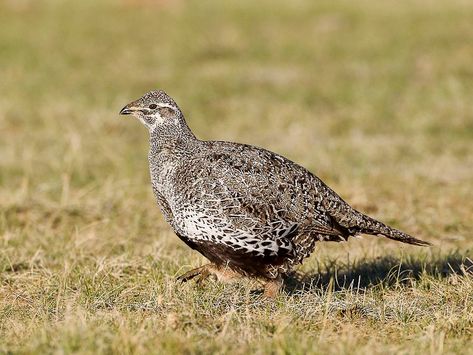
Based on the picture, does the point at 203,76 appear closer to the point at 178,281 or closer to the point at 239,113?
the point at 239,113

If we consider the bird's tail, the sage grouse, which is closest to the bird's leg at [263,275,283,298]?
the sage grouse

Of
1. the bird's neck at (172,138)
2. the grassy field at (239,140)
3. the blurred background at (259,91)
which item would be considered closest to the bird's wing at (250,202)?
the bird's neck at (172,138)

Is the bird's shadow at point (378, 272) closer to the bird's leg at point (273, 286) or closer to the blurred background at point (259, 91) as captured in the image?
the bird's leg at point (273, 286)

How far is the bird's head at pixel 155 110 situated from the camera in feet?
19.7

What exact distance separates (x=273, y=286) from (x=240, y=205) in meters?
0.58

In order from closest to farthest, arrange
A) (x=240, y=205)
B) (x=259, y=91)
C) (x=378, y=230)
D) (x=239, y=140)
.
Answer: (x=240, y=205) → (x=378, y=230) → (x=239, y=140) → (x=259, y=91)

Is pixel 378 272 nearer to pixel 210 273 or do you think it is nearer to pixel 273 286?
pixel 273 286

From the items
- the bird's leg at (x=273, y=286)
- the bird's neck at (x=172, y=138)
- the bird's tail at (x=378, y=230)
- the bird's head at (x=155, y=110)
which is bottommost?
the bird's leg at (x=273, y=286)

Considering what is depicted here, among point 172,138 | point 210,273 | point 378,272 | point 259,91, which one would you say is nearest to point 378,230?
point 378,272

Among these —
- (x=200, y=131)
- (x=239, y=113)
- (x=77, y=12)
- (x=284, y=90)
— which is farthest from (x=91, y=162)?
(x=77, y=12)

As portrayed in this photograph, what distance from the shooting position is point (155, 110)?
605 cm

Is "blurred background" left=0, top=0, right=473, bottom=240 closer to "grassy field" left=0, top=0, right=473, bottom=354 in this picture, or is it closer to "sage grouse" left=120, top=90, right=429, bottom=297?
"grassy field" left=0, top=0, right=473, bottom=354

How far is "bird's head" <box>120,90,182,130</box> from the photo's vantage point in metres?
6.01

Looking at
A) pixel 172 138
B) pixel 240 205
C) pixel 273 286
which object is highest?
pixel 172 138
